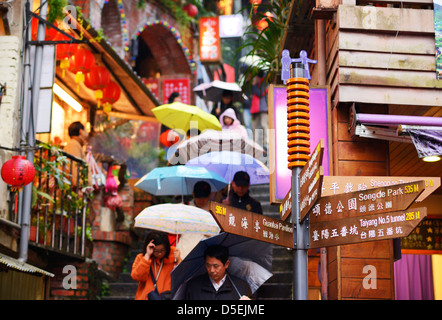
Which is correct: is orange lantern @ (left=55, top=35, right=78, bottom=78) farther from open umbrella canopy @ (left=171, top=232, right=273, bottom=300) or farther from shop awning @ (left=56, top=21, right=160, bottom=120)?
open umbrella canopy @ (left=171, top=232, right=273, bottom=300)

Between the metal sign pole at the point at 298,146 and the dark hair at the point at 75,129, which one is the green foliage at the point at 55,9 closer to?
the dark hair at the point at 75,129

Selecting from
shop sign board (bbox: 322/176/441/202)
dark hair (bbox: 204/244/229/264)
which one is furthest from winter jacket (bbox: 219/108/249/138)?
shop sign board (bbox: 322/176/441/202)

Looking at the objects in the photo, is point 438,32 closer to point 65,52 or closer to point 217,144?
point 217,144

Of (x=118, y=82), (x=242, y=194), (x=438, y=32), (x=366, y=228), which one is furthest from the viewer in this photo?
(x=118, y=82)

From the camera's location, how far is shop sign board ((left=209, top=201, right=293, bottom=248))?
223 inches

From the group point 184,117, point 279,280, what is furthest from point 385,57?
point 184,117

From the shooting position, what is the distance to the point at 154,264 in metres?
8.61

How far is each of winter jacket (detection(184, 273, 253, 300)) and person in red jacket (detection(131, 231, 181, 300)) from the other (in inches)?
40.6

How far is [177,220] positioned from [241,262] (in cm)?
238

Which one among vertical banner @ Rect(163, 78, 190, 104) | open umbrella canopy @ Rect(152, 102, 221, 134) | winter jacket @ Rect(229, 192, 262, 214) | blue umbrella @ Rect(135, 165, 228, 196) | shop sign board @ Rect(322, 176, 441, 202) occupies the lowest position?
shop sign board @ Rect(322, 176, 441, 202)

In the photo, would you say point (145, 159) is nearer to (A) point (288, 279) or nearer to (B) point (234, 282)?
(A) point (288, 279)

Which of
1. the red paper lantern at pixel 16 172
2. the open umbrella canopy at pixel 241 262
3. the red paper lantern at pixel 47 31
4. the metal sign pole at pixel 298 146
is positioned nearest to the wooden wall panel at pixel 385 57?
the metal sign pole at pixel 298 146

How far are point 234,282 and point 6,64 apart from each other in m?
5.65
